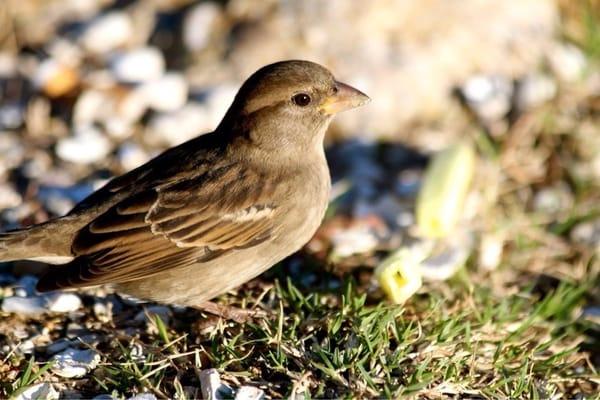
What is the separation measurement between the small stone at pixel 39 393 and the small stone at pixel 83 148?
240cm

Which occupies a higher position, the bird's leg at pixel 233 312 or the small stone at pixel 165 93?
the small stone at pixel 165 93

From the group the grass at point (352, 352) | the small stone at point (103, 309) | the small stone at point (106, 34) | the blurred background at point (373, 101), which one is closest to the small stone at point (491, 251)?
the blurred background at point (373, 101)

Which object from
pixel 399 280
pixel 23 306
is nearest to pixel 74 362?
pixel 23 306

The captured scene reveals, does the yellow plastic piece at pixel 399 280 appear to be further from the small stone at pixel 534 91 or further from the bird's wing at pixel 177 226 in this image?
the small stone at pixel 534 91

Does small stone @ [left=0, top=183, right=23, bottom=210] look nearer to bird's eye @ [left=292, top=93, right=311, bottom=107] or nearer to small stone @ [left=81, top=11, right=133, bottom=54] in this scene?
small stone @ [left=81, top=11, right=133, bottom=54]

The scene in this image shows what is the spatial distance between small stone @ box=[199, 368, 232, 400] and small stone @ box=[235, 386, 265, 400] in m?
0.04

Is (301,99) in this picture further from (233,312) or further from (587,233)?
(587,233)

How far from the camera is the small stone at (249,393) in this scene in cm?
415

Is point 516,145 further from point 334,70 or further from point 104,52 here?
point 104,52

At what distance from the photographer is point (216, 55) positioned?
7.22 metres

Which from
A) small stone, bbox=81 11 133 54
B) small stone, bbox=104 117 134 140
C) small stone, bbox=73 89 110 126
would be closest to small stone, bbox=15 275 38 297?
small stone, bbox=104 117 134 140

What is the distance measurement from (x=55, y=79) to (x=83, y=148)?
26.9 inches

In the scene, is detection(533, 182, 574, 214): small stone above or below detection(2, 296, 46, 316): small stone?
below

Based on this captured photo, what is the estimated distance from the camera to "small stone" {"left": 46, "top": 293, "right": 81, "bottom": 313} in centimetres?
493
